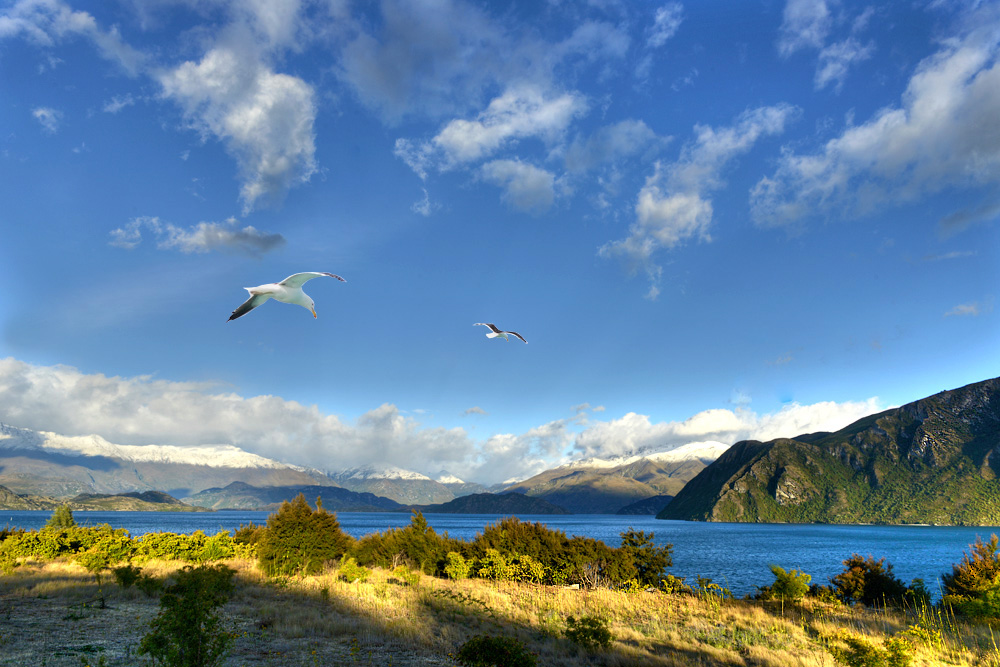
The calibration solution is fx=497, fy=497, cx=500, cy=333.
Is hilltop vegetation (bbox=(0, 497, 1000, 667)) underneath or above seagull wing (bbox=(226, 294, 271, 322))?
underneath

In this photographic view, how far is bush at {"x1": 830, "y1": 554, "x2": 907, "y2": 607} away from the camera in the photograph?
17.8m

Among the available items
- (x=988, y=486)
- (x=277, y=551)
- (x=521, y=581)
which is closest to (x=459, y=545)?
(x=521, y=581)

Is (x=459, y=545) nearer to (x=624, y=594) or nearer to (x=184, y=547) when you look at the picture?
(x=624, y=594)

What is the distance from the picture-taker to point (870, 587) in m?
18.1

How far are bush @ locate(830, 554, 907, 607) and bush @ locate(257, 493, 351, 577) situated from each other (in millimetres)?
21448

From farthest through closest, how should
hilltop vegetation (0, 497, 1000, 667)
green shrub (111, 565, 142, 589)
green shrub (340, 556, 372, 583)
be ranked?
green shrub (340, 556, 372, 583) < green shrub (111, 565, 142, 589) < hilltop vegetation (0, 497, 1000, 667)

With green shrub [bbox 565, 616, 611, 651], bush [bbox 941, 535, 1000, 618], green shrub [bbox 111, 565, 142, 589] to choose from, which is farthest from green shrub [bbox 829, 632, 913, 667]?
green shrub [bbox 111, 565, 142, 589]

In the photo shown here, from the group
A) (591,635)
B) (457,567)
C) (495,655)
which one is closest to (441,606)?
(591,635)

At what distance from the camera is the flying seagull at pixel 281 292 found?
7812 mm

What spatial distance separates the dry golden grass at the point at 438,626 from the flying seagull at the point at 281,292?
216 inches

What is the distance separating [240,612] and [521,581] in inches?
447

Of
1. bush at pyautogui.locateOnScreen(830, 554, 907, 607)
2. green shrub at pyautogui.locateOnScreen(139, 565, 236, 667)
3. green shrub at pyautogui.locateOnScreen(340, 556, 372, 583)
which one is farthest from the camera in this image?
green shrub at pyautogui.locateOnScreen(340, 556, 372, 583)

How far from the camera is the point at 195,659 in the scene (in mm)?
6652

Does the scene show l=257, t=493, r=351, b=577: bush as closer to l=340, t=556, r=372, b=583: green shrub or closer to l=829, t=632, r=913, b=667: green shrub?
l=340, t=556, r=372, b=583: green shrub
